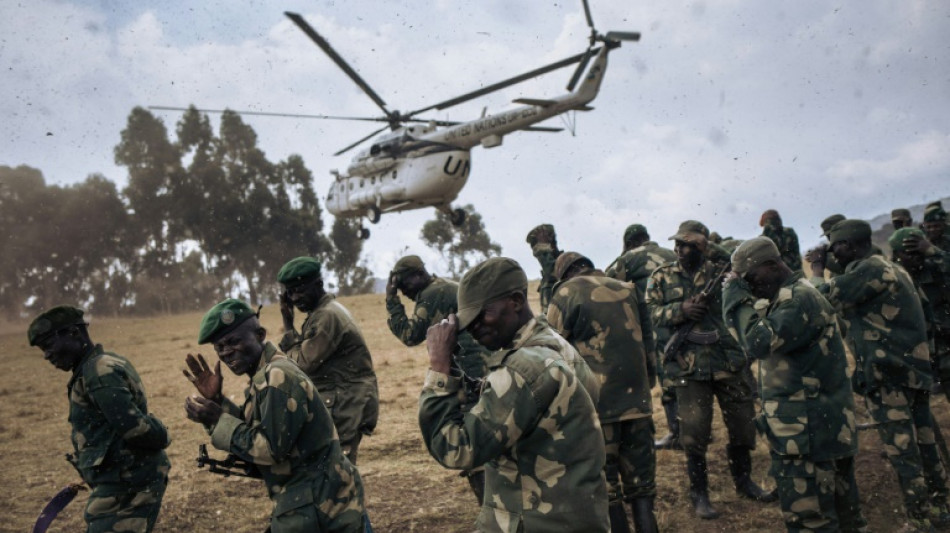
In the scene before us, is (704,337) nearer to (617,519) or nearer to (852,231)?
(852,231)

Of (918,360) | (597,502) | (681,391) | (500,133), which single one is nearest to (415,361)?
(500,133)

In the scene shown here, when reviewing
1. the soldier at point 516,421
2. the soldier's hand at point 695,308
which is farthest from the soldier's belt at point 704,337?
the soldier at point 516,421

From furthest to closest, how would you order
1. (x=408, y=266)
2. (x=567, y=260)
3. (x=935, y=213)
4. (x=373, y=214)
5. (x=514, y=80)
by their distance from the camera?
1. (x=373, y=214)
2. (x=514, y=80)
3. (x=935, y=213)
4. (x=408, y=266)
5. (x=567, y=260)

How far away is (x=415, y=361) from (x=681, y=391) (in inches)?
418

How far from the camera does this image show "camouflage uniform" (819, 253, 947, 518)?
4.88 meters

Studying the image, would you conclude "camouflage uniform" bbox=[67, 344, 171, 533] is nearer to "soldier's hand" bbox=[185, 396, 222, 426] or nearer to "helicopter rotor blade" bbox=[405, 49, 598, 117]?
"soldier's hand" bbox=[185, 396, 222, 426]

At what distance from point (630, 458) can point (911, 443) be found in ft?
6.58

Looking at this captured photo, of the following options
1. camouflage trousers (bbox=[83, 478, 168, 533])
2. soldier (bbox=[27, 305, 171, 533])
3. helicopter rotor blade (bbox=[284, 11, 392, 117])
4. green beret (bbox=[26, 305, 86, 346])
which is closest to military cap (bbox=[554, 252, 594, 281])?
soldier (bbox=[27, 305, 171, 533])

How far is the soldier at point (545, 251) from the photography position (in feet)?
26.2

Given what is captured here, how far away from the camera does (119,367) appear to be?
395 cm

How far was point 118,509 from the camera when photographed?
3820 millimetres

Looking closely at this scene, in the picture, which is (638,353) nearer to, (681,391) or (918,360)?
(681,391)

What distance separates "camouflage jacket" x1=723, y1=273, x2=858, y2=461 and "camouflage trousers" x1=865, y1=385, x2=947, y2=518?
119 cm

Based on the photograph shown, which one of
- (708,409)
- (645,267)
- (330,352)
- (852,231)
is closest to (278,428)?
(330,352)
